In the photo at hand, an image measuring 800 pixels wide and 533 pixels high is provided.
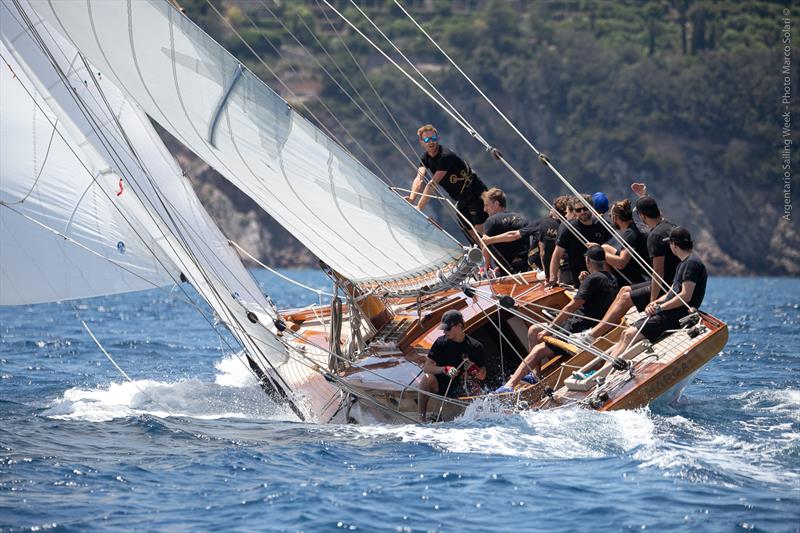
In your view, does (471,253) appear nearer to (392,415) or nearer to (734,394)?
(392,415)

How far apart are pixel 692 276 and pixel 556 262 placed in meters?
1.70

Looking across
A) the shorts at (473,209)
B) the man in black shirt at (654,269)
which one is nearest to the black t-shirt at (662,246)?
the man in black shirt at (654,269)

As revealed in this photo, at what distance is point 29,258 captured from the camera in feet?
36.8

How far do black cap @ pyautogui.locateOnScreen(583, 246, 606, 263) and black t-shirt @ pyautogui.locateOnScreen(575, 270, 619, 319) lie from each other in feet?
0.41

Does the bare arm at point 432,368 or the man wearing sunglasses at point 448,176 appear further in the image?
the man wearing sunglasses at point 448,176

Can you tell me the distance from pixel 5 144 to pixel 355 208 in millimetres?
3934

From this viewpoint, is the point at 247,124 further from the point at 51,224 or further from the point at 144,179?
the point at 51,224

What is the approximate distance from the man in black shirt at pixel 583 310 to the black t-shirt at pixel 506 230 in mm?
1651

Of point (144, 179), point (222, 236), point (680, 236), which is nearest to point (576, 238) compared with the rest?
point (680, 236)

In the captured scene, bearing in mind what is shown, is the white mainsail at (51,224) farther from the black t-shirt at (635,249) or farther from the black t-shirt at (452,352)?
the black t-shirt at (635,249)

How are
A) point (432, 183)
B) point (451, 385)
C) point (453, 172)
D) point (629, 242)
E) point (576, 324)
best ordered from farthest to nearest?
1. point (453, 172)
2. point (432, 183)
3. point (629, 242)
4. point (576, 324)
5. point (451, 385)

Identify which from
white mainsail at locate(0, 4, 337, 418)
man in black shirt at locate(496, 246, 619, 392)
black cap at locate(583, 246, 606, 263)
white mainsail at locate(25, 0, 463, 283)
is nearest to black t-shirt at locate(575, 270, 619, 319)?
man in black shirt at locate(496, 246, 619, 392)

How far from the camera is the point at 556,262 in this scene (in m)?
11.1

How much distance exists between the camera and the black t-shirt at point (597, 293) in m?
10.2
